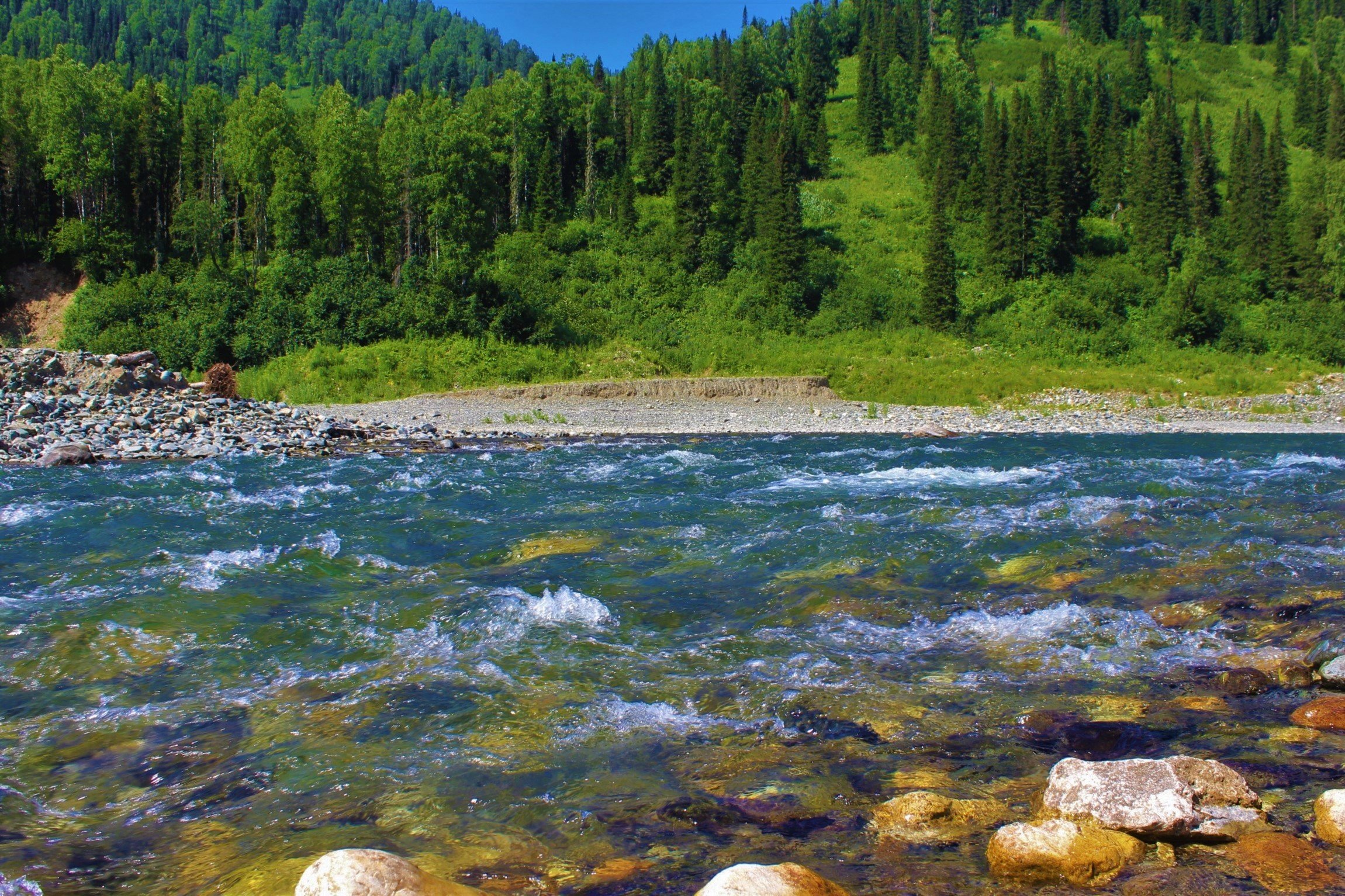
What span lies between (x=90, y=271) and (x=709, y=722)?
46.5 m

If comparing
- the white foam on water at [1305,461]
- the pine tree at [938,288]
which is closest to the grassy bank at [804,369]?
the pine tree at [938,288]

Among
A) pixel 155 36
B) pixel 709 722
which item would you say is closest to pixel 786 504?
pixel 709 722

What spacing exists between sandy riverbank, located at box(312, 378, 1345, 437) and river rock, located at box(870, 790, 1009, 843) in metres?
20.3

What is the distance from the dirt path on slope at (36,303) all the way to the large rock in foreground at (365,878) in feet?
147

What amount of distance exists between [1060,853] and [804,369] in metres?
33.8

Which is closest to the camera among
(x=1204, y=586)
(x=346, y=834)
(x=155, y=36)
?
(x=346, y=834)

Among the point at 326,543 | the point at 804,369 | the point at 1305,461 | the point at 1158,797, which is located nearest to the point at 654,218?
the point at 804,369

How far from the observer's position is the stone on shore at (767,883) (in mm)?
3371

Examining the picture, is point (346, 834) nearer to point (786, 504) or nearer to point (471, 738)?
point (471, 738)

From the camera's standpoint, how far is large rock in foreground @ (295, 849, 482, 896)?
10.9 feet

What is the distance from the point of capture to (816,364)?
3762 cm

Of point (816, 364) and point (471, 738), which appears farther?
point (816, 364)

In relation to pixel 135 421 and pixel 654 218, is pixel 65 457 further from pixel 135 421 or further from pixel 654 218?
pixel 654 218

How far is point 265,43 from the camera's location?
543 ft
